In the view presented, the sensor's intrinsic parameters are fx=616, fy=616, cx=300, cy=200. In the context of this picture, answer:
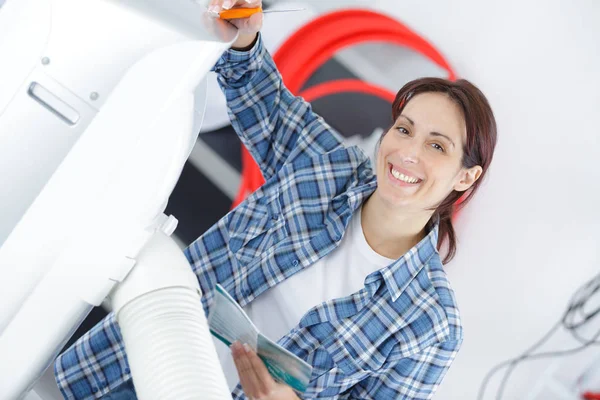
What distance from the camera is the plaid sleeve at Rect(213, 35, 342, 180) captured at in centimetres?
117

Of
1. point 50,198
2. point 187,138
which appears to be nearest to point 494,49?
point 187,138

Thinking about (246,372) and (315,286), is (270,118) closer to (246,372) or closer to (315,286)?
(315,286)

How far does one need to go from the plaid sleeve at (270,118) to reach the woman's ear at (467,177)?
0.26m

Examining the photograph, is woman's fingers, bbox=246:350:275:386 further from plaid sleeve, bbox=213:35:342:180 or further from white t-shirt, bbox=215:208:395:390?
plaid sleeve, bbox=213:35:342:180

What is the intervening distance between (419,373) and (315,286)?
26 centimetres

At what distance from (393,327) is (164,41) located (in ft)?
2.48

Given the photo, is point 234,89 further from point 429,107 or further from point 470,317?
point 470,317

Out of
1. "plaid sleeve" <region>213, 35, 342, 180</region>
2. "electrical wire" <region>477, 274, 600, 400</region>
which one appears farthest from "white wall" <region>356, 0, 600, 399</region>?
"plaid sleeve" <region>213, 35, 342, 180</region>

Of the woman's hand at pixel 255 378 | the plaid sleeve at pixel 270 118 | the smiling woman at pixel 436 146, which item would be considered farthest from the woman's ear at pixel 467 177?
the woman's hand at pixel 255 378

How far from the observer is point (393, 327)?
1.16 metres

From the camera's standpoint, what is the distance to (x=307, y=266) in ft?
4.03

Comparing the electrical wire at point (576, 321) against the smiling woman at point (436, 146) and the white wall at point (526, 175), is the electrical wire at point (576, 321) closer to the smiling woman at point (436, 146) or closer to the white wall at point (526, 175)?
the white wall at point (526, 175)

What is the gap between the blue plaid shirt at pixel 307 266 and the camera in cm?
116

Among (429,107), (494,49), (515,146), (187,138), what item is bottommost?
(187,138)
